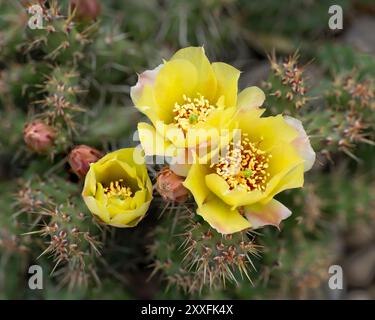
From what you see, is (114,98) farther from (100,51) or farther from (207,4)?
(207,4)

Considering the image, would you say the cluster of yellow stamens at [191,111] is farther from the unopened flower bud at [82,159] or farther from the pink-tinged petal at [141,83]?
the unopened flower bud at [82,159]

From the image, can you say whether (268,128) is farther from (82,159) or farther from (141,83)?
(82,159)

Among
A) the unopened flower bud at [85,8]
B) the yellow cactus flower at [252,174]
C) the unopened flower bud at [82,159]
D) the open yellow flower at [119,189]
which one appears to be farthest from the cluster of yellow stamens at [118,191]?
the unopened flower bud at [85,8]

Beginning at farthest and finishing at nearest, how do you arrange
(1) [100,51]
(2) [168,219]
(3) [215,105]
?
(1) [100,51] < (2) [168,219] < (3) [215,105]

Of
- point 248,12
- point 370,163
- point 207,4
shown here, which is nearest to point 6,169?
point 207,4

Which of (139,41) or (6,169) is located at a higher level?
(139,41)

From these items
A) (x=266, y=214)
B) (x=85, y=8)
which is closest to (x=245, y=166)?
(x=266, y=214)

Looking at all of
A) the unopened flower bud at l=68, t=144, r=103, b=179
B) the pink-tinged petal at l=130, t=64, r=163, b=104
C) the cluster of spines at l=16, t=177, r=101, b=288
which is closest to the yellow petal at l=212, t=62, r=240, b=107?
the pink-tinged petal at l=130, t=64, r=163, b=104
